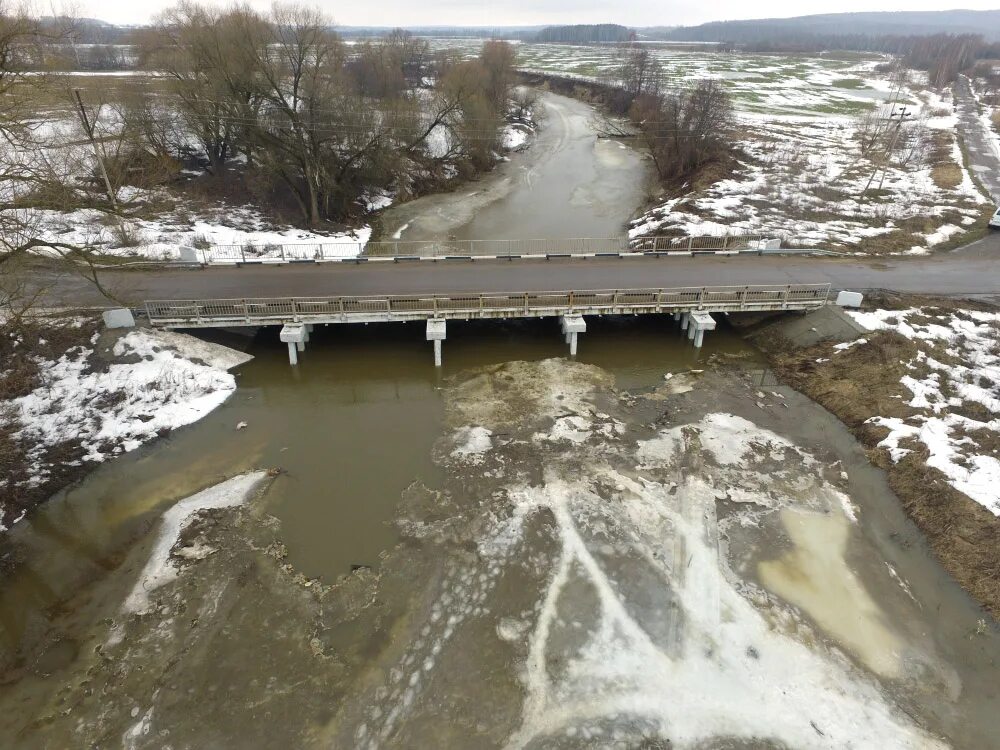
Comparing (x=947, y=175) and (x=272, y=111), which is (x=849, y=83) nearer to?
(x=947, y=175)

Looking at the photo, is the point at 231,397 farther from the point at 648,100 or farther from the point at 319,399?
the point at 648,100

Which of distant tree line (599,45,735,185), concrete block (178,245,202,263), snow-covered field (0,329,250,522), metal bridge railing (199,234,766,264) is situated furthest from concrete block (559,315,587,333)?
distant tree line (599,45,735,185)

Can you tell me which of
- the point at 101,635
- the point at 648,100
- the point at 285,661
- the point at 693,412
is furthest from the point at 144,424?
the point at 648,100

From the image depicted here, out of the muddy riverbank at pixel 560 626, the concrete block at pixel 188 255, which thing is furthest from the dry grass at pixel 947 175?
A: the concrete block at pixel 188 255

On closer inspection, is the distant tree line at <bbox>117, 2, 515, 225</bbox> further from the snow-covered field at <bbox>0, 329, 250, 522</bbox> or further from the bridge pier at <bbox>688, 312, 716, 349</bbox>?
the bridge pier at <bbox>688, 312, 716, 349</bbox>

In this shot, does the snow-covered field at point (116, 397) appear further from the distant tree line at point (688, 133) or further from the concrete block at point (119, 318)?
the distant tree line at point (688, 133)

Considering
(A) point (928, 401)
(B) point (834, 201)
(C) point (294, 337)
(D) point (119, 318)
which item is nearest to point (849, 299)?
(A) point (928, 401)
